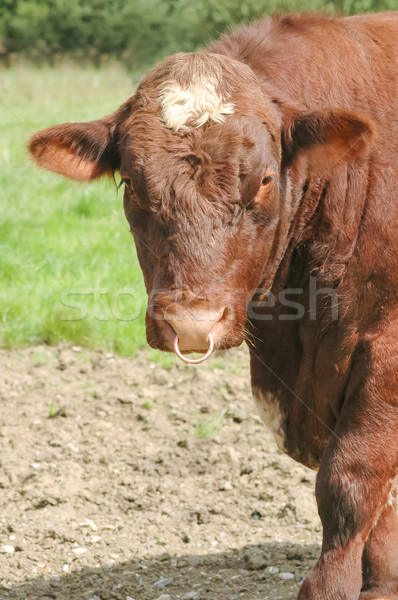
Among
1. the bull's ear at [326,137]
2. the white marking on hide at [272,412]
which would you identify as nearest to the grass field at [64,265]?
the bull's ear at [326,137]

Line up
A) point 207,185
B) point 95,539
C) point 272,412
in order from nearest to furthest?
point 207,185
point 272,412
point 95,539

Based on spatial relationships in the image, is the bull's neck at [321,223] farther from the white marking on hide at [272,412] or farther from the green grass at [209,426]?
the green grass at [209,426]

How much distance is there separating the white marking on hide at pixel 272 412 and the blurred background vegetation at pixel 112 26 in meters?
23.6

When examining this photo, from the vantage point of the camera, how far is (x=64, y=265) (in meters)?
8.37

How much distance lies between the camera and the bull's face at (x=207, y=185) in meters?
3.23

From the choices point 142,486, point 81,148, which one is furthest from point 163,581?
Answer: point 81,148

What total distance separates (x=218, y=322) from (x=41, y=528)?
2270mm

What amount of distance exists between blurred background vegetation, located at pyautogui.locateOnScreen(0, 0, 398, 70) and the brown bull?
23.5 m

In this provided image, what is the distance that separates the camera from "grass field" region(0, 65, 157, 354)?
23.4 feet

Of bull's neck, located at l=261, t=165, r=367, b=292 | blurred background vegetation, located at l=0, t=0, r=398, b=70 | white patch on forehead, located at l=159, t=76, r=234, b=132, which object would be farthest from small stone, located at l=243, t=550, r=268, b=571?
blurred background vegetation, located at l=0, t=0, r=398, b=70

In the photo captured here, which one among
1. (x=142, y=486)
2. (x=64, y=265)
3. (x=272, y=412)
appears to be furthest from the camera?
(x=64, y=265)

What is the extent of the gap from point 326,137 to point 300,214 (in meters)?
0.36

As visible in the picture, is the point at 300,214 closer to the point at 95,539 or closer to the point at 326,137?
the point at 326,137

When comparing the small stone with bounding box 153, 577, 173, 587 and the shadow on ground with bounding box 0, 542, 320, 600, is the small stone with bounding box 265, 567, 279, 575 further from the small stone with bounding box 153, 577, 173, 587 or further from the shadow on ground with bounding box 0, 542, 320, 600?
the small stone with bounding box 153, 577, 173, 587
